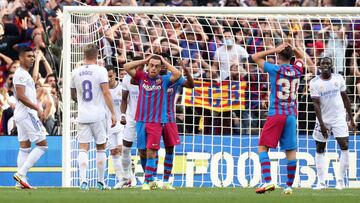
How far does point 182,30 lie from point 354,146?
406 cm

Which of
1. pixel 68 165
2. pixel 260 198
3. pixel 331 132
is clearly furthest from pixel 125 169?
pixel 260 198

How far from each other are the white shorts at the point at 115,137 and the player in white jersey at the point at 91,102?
169 cm

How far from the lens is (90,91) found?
60.7 feet

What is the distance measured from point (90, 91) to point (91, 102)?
19 centimetres

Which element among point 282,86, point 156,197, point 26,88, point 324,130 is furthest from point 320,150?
point 156,197

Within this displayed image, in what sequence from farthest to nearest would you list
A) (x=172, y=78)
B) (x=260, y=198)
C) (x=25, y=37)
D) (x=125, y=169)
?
(x=25, y=37) → (x=125, y=169) → (x=172, y=78) → (x=260, y=198)

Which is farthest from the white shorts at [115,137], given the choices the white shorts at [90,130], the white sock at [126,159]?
the white shorts at [90,130]

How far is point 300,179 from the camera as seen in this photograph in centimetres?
2248

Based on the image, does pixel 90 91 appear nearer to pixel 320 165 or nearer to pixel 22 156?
pixel 22 156

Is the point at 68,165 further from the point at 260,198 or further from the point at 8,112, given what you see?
the point at 260,198

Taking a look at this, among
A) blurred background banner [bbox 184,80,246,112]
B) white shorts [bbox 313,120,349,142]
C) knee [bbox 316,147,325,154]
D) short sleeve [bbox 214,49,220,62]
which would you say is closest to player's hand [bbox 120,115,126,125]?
white shorts [bbox 313,120,349,142]

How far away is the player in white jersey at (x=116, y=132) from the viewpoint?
2022cm

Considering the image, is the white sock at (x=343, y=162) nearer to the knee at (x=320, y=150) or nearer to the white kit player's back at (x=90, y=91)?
the knee at (x=320, y=150)

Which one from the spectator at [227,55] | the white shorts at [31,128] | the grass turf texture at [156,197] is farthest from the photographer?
the spectator at [227,55]
